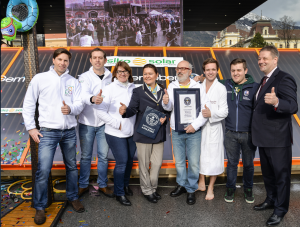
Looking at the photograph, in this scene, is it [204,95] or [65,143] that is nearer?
[65,143]

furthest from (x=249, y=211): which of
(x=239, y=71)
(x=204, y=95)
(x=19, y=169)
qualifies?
(x=19, y=169)

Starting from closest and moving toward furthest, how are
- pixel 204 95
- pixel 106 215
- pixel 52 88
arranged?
pixel 52 88, pixel 106 215, pixel 204 95

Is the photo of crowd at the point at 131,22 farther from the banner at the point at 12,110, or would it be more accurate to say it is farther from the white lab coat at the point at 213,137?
the white lab coat at the point at 213,137

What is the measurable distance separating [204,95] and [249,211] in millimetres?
1672

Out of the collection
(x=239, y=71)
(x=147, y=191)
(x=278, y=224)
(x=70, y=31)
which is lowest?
(x=278, y=224)

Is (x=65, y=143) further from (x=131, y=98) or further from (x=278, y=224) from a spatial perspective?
(x=278, y=224)

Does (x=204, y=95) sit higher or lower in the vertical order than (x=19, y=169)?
higher

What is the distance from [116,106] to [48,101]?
2.76 ft

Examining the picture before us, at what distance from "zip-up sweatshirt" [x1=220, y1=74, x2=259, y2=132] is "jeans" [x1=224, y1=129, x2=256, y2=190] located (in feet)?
0.31

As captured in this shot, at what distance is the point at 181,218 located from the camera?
282 cm

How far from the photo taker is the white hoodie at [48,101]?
8.52 feet

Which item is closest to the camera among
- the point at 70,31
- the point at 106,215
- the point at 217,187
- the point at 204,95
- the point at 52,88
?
the point at 52,88

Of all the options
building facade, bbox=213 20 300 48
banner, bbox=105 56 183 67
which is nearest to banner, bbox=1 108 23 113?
banner, bbox=105 56 183 67

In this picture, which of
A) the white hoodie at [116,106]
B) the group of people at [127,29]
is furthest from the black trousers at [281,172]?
the group of people at [127,29]
